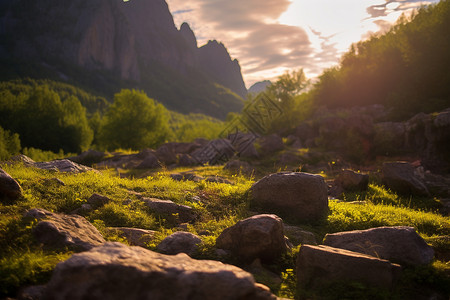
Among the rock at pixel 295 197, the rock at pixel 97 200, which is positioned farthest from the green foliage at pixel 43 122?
the rock at pixel 295 197

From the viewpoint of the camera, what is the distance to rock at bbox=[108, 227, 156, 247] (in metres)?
5.22

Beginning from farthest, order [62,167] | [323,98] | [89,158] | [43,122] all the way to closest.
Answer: [323,98] → [43,122] → [89,158] → [62,167]

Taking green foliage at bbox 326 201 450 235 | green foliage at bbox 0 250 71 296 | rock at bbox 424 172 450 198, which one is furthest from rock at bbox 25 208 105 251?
rock at bbox 424 172 450 198

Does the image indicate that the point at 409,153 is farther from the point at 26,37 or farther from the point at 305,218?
the point at 26,37

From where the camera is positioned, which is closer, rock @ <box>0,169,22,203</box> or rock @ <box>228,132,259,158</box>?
rock @ <box>0,169,22,203</box>

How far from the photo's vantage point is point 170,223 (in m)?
6.58

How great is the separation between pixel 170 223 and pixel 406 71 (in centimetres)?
3767

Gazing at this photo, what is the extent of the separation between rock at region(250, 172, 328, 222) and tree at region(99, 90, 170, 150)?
33.5m

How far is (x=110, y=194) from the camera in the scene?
7.35 m

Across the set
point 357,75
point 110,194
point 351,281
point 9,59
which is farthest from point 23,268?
point 9,59

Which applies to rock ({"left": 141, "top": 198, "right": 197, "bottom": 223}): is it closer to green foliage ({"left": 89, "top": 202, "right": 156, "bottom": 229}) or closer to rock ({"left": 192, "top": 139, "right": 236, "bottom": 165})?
green foliage ({"left": 89, "top": 202, "right": 156, "bottom": 229})

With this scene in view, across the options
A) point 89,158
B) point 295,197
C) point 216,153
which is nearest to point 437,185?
point 295,197

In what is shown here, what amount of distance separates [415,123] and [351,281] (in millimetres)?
21151

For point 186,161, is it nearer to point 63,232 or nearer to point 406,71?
point 63,232
